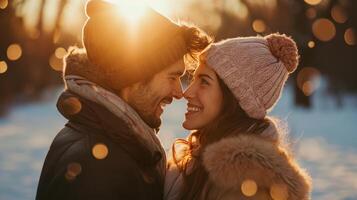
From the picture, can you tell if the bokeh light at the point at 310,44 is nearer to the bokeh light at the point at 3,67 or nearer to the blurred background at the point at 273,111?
the blurred background at the point at 273,111

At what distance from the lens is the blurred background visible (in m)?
10.2

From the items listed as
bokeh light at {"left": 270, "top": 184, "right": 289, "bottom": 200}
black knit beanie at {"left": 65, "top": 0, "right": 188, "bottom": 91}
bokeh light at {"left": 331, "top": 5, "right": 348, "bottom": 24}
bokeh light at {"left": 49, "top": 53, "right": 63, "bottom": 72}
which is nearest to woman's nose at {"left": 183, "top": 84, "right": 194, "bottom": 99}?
black knit beanie at {"left": 65, "top": 0, "right": 188, "bottom": 91}

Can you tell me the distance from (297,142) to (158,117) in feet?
20.8

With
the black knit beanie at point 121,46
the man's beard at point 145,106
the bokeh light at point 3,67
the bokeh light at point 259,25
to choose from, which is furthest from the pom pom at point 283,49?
the bokeh light at point 259,25

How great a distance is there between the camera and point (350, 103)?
2591cm

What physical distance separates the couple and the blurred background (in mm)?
338

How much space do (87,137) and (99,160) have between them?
153mm

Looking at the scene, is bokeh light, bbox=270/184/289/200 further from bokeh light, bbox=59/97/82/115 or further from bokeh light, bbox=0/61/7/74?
bokeh light, bbox=0/61/7/74

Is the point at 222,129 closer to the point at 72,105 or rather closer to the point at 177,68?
the point at 177,68

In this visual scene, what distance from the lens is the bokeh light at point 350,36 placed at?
28172mm

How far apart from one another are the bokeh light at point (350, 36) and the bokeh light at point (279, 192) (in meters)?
26.0

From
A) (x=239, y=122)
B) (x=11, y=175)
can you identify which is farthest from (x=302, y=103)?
(x=239, y=122)

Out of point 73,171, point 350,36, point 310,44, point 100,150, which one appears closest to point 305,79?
point 310,44

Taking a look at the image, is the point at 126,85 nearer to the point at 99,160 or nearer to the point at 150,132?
the point at 150,132
